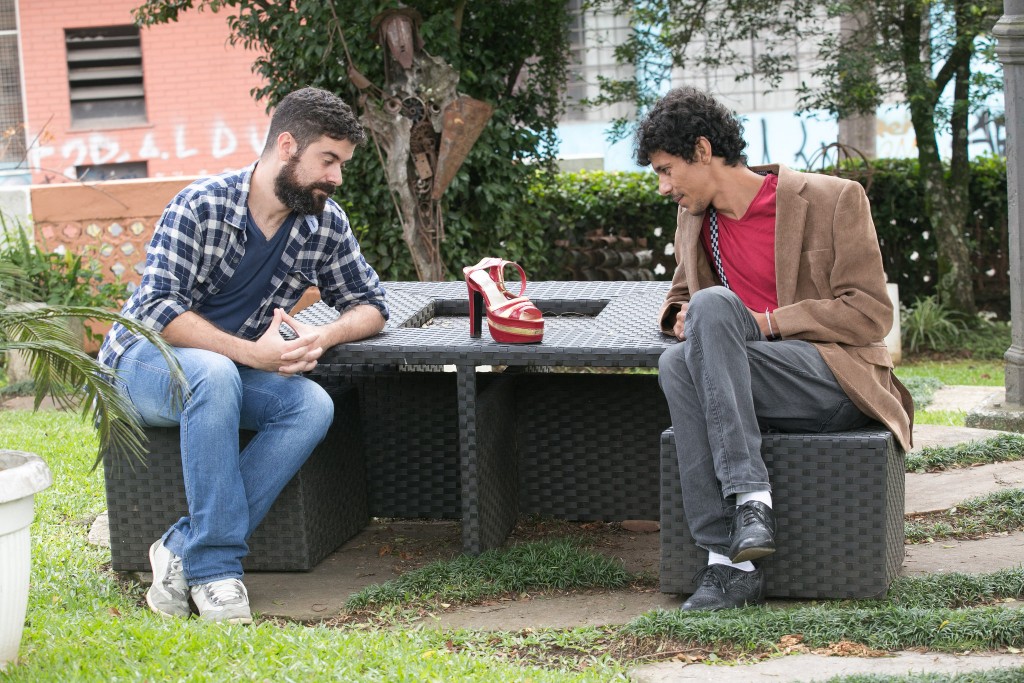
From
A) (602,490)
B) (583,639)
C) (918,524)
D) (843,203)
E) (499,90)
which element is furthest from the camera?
(499,90)

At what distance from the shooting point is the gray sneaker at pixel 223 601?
3.32 m

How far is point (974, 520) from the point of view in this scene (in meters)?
3.99

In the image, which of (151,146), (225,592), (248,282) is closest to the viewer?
(225,592)

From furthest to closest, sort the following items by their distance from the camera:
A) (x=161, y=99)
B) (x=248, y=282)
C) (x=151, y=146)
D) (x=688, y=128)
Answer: (x=151, y=146) → (x=161, y=99) → (x=248, y=282) → (x=688, y=128)

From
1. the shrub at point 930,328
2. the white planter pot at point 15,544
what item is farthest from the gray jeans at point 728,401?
the shrub at point 930,328

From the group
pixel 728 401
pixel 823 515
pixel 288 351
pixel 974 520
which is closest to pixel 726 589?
pixel 823 515

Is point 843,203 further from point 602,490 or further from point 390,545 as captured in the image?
point 390,545

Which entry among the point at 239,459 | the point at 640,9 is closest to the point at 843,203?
the point at 239,459

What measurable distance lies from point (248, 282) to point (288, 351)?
0.96 ft

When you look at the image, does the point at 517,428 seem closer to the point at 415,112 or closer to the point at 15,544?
the point at 15,544

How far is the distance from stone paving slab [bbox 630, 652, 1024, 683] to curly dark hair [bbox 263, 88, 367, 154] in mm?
1793

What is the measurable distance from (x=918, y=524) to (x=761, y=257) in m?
1.14

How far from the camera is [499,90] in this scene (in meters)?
7.73

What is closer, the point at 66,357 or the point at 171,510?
the point at 66,357
